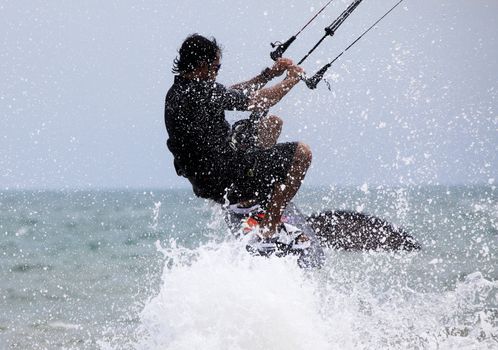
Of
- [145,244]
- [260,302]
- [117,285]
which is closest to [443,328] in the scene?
[260,302]

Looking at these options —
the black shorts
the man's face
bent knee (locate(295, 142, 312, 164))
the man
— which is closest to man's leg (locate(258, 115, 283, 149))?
the man

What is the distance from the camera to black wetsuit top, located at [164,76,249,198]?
6.60 meters

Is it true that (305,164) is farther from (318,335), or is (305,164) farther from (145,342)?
(145,342)

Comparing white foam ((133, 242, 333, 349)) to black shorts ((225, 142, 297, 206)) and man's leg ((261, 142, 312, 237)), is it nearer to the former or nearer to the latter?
man's leg ((261, 142, 312, 237))

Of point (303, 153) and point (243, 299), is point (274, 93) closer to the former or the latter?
point (303, 153)

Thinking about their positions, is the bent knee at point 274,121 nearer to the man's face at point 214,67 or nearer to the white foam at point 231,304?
the man's face at point 214,67

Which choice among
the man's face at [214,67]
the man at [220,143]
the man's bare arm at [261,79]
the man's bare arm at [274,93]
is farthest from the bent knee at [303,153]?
the man's face at [214,67]

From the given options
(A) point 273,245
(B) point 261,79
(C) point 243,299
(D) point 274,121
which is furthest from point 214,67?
(C) point 243,299

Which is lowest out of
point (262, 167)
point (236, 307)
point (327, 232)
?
point (236, 307)

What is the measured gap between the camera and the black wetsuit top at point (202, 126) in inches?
260

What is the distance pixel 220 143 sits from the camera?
22.1ft

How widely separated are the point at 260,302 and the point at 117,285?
382 inches

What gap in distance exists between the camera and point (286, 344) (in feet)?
23.2

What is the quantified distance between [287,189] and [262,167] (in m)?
0.29
